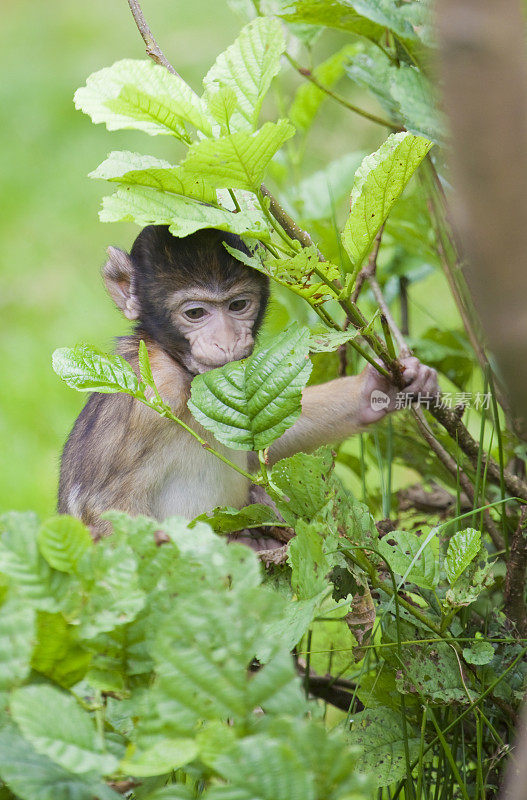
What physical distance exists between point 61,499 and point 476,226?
3008 mm

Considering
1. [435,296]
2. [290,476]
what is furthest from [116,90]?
[435,296]

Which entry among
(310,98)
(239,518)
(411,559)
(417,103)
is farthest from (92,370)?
(310,98)

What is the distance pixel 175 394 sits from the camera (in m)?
3.45

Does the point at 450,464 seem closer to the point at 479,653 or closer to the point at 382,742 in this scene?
the point at 479,653

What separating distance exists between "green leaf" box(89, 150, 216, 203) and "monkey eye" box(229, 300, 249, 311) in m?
1.40

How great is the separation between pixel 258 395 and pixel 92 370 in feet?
1.34

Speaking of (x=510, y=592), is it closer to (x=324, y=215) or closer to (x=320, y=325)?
(x=320, y=325)

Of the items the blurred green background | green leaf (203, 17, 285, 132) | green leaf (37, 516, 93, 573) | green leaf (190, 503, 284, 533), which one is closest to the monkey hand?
green leaf (190, 503, 284, 533)

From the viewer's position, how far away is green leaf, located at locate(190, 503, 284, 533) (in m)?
2.21

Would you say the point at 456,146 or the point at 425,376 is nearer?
the point at 456,146

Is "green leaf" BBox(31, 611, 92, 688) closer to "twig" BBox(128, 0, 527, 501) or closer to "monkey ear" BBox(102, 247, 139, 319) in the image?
"twig" BBox(128, 0, 527, 501)

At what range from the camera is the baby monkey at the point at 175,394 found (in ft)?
11.2

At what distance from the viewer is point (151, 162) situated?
2.15 meters
